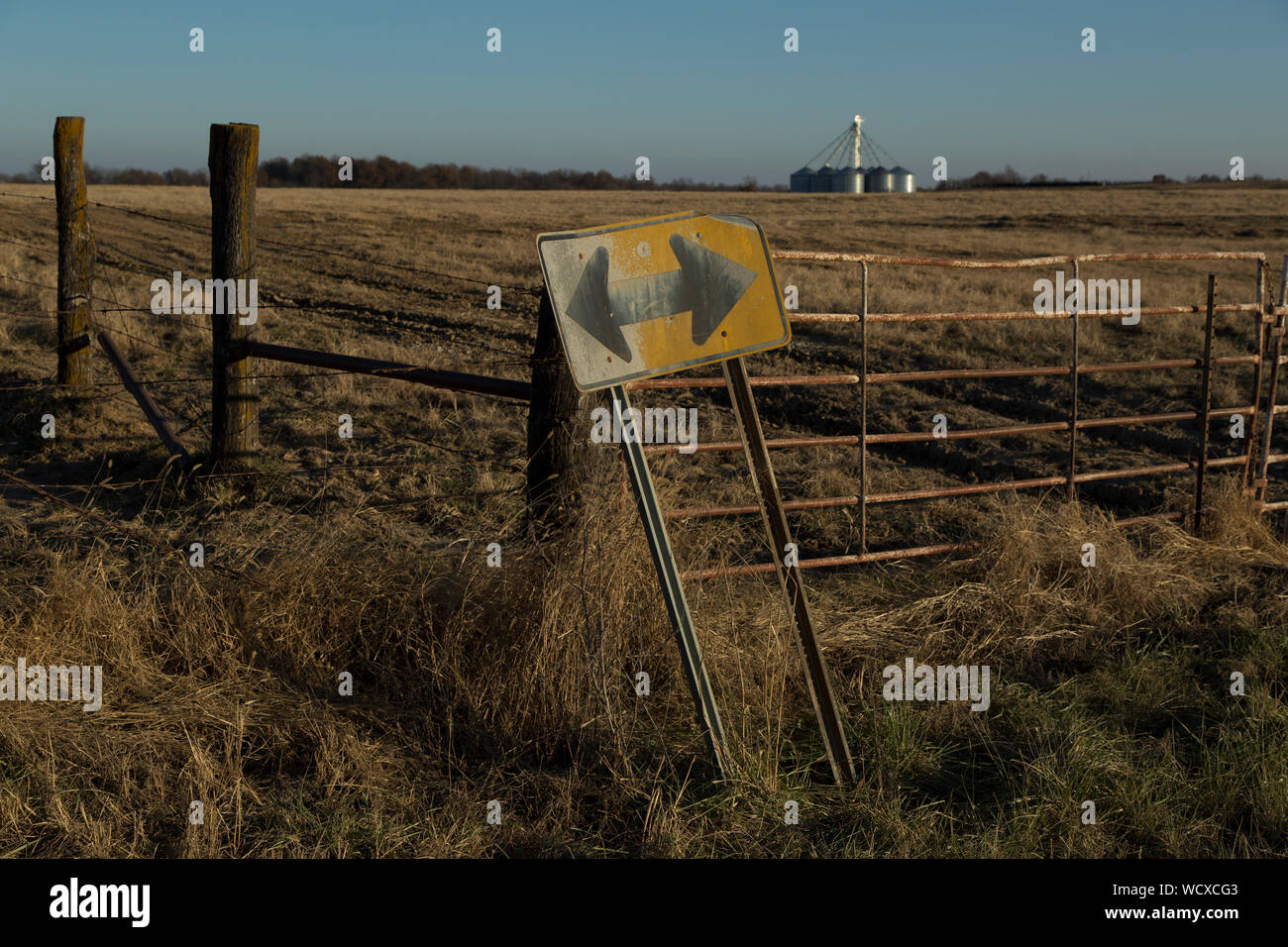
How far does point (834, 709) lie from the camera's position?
366 centimetres

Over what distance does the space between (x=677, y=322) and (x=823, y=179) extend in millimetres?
101673

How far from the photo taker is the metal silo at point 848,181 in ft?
317

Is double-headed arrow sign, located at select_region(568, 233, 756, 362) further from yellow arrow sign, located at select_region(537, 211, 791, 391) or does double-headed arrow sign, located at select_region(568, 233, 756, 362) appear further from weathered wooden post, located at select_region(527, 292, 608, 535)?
weathered wooden post, located at select_region(527, 292, 608, 535)

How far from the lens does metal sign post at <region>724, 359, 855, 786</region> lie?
3578 millimetres

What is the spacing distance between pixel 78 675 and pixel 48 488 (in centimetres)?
337

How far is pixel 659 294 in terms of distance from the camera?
327 centimetres

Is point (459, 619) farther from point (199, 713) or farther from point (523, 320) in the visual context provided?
point (523, 320)

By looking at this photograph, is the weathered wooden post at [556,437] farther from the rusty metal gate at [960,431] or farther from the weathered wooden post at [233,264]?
the weathered wooden post at [233,264]

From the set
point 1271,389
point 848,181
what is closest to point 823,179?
point 848,181

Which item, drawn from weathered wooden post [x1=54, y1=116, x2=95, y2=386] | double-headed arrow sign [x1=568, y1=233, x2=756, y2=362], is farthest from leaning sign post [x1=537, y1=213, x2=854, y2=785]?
weathered wooden post [x1=54, y1=116, x2=95, y2=386]

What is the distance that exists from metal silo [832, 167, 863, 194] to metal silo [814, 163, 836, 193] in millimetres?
708

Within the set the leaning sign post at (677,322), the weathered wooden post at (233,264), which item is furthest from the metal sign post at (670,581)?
the weathered wooden post at (233,264)

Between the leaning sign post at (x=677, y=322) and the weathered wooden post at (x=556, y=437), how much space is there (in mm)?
1096

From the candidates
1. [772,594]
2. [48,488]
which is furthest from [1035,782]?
[48,488]
